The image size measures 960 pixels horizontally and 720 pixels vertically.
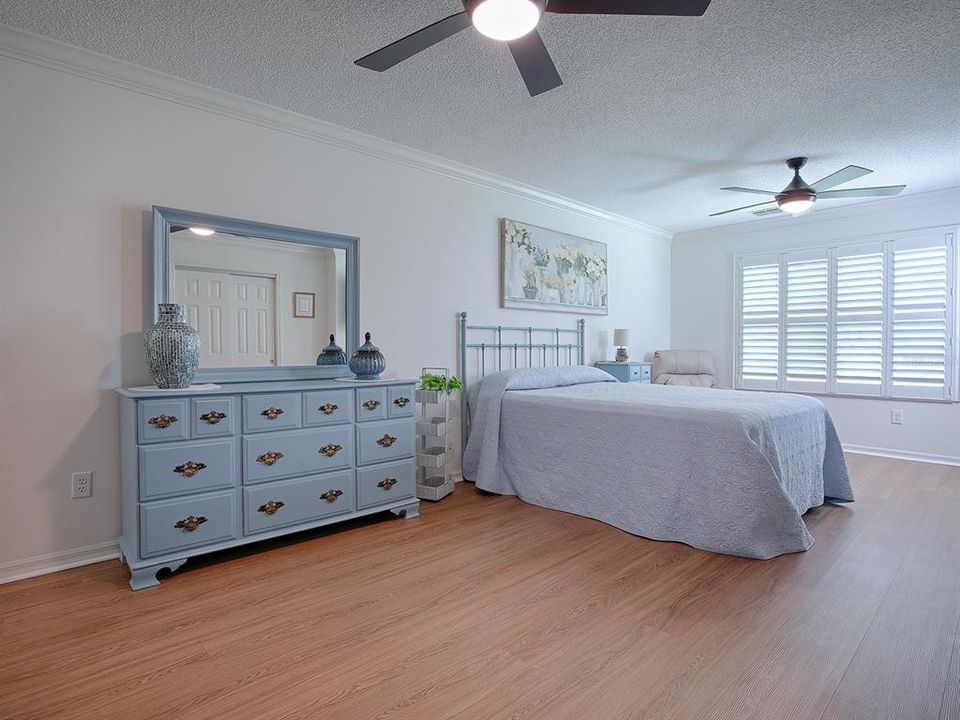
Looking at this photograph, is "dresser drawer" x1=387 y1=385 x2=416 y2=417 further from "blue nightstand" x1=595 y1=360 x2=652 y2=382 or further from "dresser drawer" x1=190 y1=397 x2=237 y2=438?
"blue nightstand" x1=595 y1=360 x2=652 y2=382

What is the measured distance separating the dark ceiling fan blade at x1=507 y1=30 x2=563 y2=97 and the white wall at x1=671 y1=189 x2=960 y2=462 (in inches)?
170

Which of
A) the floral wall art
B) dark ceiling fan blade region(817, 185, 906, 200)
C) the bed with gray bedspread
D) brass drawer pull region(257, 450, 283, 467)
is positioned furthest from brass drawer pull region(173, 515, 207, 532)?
dark ceiling fan blade region(817, 185, 906, 200)

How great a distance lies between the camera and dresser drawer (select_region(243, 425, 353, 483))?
2.51 m

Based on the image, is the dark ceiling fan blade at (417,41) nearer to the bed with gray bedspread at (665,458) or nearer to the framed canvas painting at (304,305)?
the framed canvas painting at (304,305)

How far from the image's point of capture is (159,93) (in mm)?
2615


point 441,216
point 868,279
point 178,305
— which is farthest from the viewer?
point 868,279

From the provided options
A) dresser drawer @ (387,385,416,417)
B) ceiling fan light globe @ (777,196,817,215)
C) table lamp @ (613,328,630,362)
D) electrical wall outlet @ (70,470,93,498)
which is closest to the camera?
electrical wall outlet @ (70,470,93,498)

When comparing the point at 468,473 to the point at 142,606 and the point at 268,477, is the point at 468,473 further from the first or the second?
the point at 142,606

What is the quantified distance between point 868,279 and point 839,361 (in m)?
0.81

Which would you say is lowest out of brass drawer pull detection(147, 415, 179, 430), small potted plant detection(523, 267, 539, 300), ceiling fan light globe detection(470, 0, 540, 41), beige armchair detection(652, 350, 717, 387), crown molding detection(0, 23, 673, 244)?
brass drawer pull detection(147, 415, 179, 430)

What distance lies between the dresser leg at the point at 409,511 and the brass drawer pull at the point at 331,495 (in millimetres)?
425

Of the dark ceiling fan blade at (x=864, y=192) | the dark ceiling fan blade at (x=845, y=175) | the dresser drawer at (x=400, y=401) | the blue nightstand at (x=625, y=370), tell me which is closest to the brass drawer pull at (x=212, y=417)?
the dresser drawer at (x=400, y=401)

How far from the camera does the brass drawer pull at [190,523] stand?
7.55 ft

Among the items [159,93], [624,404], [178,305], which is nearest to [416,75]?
[159,93]
